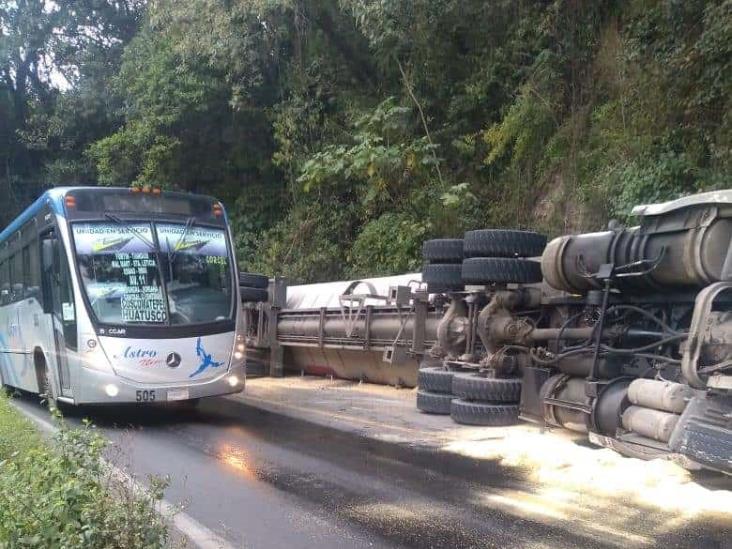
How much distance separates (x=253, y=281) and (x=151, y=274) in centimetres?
604

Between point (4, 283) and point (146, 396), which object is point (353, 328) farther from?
point (4, 283)

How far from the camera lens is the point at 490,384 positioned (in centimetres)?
891

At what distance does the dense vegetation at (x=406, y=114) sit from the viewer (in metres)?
12.8

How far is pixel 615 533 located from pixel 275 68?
19.6 m

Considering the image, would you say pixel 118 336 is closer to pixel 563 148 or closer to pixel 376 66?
pixel 563 148

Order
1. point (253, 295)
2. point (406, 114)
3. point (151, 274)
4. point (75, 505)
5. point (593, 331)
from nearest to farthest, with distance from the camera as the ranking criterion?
1. point (75, 505)
2. point (593, 331)
3. point (151, 274)
4. point (253, 295)
5. point (406, 114)

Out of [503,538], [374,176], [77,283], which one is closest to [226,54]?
[374,176]

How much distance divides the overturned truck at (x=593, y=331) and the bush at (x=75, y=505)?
4.04 m

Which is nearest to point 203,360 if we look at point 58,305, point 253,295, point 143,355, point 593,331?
point 143,355

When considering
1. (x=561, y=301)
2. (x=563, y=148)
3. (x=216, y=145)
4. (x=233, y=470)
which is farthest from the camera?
(x=216, y=145)

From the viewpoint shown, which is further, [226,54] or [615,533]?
[226,54]

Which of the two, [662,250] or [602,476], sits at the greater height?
[662,250]

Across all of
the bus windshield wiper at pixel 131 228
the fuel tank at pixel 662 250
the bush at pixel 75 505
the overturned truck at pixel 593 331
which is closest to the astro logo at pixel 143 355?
the bus windshield wiper at pixel 131 228

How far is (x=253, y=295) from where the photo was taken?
15.9m
